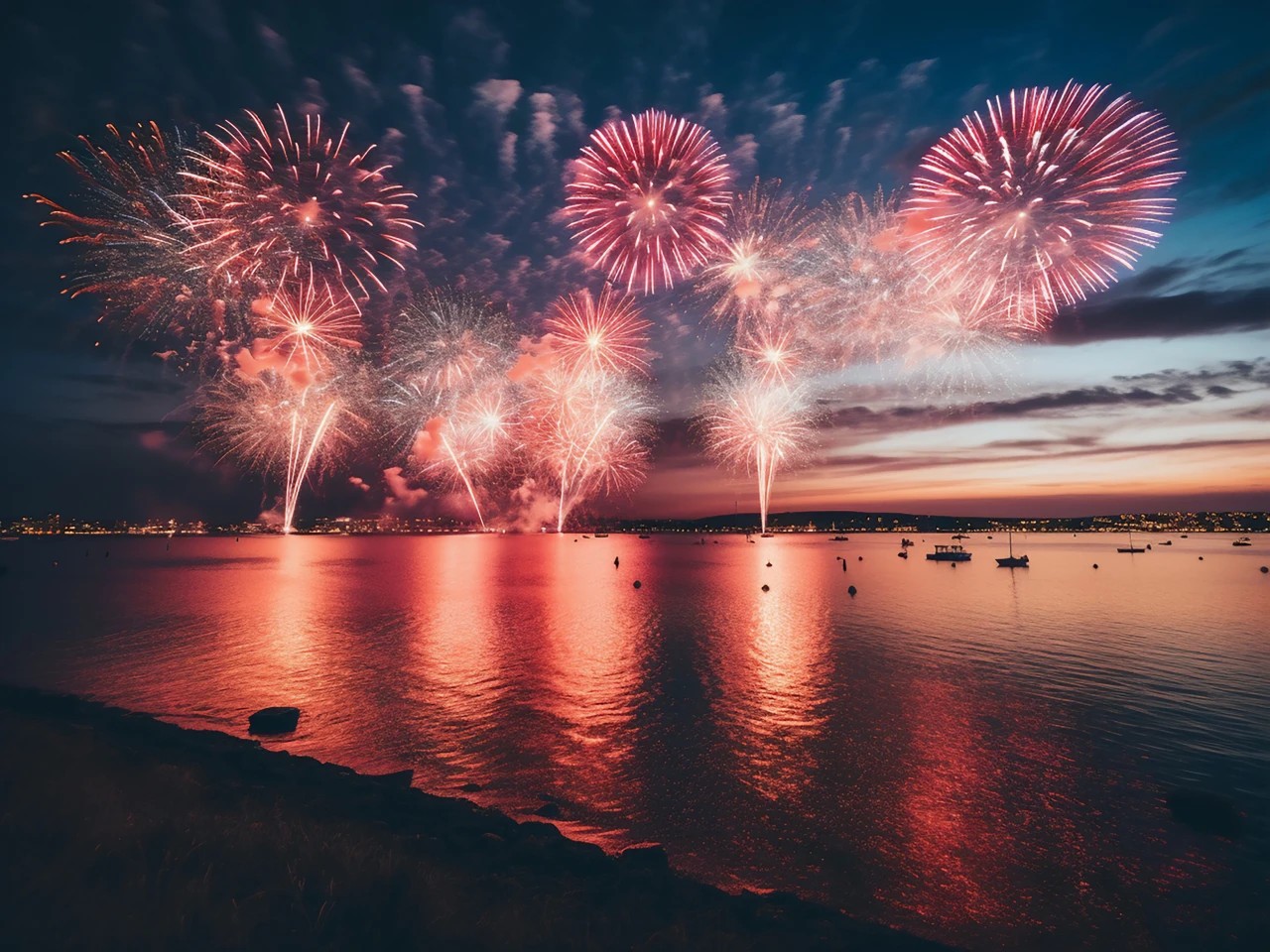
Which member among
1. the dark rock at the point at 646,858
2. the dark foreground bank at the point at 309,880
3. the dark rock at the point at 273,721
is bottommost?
the dark rock at the point at 273,721

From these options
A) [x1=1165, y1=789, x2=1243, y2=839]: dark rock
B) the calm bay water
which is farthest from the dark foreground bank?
[x1=1165, y1=789, x2=1243, y2=839]: dark rock

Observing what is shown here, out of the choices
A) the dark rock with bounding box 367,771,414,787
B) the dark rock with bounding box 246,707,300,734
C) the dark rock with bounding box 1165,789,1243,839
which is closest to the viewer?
the dark rock with bounding box 1165,789,1243,839

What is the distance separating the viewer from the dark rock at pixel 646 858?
517 inches

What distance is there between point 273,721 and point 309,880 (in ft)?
56.4

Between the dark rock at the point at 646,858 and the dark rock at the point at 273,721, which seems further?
the dark rock at the point at 273,721

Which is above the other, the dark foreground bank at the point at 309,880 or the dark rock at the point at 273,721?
the dark foreground bank at the point at 309,880

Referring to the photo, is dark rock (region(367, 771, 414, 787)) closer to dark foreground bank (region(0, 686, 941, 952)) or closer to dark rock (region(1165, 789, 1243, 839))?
dark foreground bank (region(0, 686, 941, 952))

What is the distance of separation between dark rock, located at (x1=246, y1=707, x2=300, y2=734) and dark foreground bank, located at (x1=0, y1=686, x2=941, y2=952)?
873cm

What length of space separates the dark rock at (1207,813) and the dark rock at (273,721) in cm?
2956

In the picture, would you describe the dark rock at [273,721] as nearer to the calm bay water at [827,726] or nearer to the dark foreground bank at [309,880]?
the calm bay water at [827,726]

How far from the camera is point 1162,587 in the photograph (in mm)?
82688

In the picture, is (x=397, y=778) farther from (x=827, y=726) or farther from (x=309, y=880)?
(x=827, y=726)

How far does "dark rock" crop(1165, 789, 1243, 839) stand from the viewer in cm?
1622

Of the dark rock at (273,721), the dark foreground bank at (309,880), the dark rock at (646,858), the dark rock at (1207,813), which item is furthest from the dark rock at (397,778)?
the dark rock at (1207,813)
